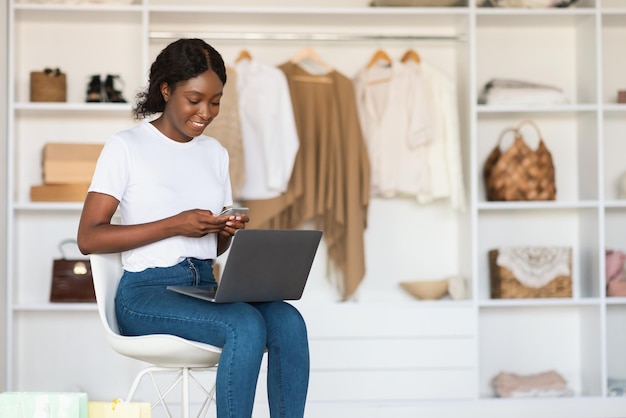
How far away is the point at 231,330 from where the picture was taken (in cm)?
201

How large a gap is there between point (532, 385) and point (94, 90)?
2.20m

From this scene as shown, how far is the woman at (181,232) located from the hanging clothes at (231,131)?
4.47ft

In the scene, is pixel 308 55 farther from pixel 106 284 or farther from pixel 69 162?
pixel 106 284

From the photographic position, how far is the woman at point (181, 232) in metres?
2.05

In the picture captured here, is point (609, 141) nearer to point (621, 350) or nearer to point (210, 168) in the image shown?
point (621, 350)

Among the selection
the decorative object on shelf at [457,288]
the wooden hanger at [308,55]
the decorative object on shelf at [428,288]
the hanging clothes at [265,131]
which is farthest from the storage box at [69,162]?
the decorative object on shelf at [457,288]

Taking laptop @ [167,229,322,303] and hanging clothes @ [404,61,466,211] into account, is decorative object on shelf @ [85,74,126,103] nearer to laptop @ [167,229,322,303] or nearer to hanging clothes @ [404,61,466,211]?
hanging clothes @ [404,61,466,211]

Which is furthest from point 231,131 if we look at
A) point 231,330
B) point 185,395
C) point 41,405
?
point 41,405

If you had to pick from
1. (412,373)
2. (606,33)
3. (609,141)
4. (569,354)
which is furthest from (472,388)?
(606,33)

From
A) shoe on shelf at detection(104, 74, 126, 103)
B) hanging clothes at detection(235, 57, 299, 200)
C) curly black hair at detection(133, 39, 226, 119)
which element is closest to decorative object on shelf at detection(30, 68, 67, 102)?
shoe on shelf at detection(104, 74, 126, 103)

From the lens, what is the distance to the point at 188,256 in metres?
2.24

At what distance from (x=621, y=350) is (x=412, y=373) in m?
1.09

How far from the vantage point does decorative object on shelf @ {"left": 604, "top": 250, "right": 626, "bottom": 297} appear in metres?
3.89

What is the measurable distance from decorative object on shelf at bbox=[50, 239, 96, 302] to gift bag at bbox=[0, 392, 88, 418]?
1830mm
